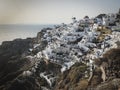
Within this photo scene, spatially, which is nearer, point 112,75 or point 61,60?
point 112,75

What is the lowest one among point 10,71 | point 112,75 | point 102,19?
point 10,71

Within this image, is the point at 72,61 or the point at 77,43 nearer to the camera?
the point at 72,61

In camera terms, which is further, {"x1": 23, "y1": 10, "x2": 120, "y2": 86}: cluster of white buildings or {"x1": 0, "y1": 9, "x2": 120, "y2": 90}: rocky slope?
{"x1": 23, "y1": 10, "x2": 120, "y2": 86}: cluster of white buildings

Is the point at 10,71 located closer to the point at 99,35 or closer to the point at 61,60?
the point at 61,60

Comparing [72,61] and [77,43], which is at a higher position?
[77,43]

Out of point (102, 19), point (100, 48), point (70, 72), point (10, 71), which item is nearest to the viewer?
point (70, 72)

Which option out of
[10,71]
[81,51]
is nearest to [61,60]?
[81,51]

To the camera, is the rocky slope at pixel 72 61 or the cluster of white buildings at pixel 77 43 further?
the cluster of white buildings at pixel 77 43

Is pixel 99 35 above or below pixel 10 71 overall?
above
